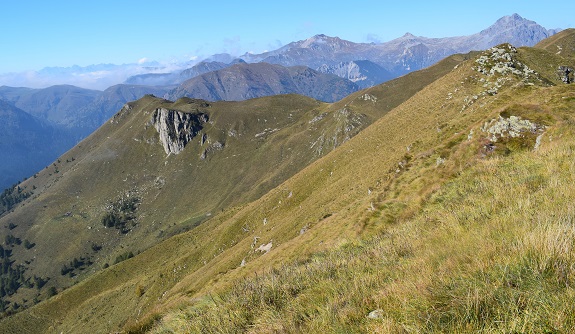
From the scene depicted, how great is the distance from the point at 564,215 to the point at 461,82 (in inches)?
2367

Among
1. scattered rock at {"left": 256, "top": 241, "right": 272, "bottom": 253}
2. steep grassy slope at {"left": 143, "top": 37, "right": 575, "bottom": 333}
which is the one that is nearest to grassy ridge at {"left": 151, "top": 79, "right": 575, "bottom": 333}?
steep grassy slope at {"left": 143, "top": 37, "right": 575, "bottom": 333}

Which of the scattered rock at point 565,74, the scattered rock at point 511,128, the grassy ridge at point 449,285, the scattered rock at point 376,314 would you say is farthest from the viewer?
the scattered rock at point 565,74

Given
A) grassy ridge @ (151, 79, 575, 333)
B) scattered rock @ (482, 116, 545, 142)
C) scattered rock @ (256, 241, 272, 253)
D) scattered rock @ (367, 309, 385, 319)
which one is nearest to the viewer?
grassy ridge @ (151, 79, 575, 333)

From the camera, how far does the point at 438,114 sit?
5306 cm

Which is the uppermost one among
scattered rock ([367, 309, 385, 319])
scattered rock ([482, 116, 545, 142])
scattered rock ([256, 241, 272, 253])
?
scattered rock ([482, 116, 545, 142])

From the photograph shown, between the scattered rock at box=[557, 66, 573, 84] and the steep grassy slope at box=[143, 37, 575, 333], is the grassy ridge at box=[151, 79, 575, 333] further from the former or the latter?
the scattered rock at box=[557, 66, 573, 84]

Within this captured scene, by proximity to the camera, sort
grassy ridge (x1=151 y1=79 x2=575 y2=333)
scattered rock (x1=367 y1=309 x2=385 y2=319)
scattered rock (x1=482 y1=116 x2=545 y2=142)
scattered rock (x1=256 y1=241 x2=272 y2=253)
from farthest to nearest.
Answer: scattered rock (x1=256 y1=241 x2=272 y2=253)
scattered rock (x1=482 y1=116 x2=545 y2=142)
scattered rock (x1=367 y1=309 x2=385 y2=319)
grassy ridge (x1=151 y1=79 x2=575 y2=333)

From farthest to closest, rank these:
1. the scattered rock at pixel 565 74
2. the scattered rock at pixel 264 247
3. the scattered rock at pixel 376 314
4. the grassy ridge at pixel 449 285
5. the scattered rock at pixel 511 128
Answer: the scattered rock at pixel 565 74
the scattered rock at pixel 264 247
the scattered rock at pixel 511 128
the scattered rock at pixel 376 314
the grassy ridge at pixel 449 285

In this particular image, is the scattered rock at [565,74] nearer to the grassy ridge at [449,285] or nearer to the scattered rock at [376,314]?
the grassy ridge at [449,285]

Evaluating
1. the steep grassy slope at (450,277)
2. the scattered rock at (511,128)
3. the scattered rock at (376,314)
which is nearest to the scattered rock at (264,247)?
the steep grassy slope at (450,277)

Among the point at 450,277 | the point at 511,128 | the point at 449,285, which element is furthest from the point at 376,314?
the point at 511,128

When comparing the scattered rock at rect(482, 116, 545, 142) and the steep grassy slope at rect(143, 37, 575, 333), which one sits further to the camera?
the scattered rock at rect(482, 116, 545, 142)

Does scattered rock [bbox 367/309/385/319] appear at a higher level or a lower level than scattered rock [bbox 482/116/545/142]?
lower

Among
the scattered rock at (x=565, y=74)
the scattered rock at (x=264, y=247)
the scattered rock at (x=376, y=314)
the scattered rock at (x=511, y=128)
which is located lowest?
the scattered rock at (x=264, y=247)
